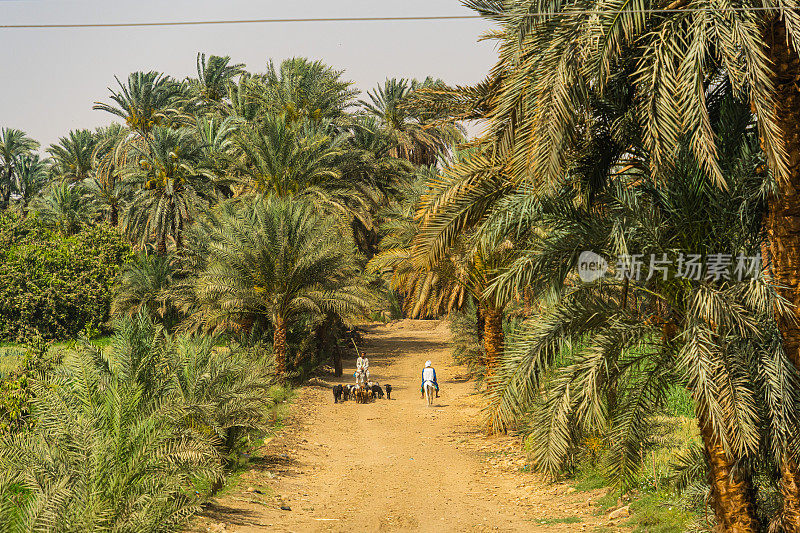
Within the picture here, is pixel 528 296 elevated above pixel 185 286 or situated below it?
below

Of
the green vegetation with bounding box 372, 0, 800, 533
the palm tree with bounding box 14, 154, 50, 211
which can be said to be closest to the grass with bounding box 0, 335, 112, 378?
the green vegetation with bounding box 372, 0, 800, 533

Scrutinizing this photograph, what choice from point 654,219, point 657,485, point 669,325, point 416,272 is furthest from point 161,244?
point 654,219

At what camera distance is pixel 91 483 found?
671 centimetres

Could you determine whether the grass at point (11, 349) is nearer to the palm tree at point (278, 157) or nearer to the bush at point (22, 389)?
the palm tree at point (278, 157)

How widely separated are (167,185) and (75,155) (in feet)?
94.2

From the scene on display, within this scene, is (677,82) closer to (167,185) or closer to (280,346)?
(280,346)

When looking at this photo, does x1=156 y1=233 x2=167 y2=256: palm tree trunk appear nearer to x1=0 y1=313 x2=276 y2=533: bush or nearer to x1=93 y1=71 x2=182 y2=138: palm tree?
x1=93 y1=71 x2=182 y2=138: palm tree

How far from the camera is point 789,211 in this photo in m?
6.48

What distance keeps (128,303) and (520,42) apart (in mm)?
24985

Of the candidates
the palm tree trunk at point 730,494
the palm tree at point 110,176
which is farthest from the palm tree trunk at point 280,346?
the palm tree at point 110,176

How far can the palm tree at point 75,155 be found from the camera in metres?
53.1

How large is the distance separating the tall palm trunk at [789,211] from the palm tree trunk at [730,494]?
0.36 m

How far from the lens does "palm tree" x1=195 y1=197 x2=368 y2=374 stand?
19375mm

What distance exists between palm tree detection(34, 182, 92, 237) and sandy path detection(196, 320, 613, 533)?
2760cm
